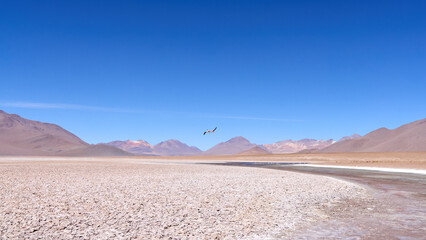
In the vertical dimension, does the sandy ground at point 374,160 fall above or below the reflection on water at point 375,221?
above

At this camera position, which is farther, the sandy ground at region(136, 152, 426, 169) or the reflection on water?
the sandy ground at region(136, 152, 426, 169)

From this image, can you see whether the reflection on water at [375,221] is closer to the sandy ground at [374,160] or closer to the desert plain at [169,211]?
the desert plain at [169,211]

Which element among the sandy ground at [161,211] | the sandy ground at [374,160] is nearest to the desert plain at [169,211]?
the sandy ground at [161,211]

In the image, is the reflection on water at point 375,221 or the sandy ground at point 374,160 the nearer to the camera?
the reflection on water at point 375,221

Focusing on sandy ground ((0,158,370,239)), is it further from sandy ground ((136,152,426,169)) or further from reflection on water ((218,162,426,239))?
sandy ground ((136,152,426,169))

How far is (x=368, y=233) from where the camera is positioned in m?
9.06

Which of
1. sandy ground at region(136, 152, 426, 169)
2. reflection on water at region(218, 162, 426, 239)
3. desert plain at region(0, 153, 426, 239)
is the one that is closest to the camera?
reflection on water at region(218, 162, 426, 239)

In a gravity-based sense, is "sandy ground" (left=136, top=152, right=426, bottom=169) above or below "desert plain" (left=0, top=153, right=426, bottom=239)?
above

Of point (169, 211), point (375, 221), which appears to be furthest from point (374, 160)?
point (169, 211)

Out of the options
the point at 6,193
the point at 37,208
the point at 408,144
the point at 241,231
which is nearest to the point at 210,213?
the point at 241,231

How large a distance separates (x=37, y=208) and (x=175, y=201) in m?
4.83

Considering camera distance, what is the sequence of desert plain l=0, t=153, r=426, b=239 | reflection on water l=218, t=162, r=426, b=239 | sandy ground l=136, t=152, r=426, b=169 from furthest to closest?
1. sandy ground l=136, t=152, r=426, b=169
2. desert plain l=0, t=153, r=426, b=239
3. reflection on water l=218, t=162, r=426, b=239

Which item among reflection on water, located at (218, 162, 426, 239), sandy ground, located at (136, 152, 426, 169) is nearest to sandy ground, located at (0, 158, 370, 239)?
reflection on water, located at (218, 162, 426, 239)

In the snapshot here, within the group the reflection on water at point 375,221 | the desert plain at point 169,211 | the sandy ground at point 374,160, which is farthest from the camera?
the sandy ground at point 374,160
